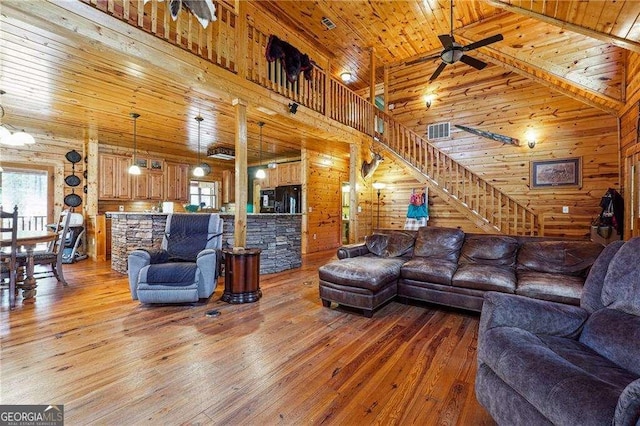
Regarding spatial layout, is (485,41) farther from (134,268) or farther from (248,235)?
(134,268)

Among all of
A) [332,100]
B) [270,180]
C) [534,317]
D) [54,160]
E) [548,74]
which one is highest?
[548,74]

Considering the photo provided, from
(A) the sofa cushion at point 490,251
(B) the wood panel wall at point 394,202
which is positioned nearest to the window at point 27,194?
(B) the wood panel wall at point 394,202

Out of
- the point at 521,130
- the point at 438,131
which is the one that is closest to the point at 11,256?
the point at 438,131

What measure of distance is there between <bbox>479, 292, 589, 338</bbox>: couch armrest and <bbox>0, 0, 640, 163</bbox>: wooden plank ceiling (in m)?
3.43

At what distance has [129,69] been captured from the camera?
3406 mm

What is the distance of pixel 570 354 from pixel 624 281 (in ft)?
1.89

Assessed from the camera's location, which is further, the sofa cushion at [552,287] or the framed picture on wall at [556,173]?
the framed picture on wall at [556,173]

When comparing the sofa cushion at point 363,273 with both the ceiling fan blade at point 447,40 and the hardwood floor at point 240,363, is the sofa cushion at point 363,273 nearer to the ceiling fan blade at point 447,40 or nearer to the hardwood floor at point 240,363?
the hardwood floor at point 240,363

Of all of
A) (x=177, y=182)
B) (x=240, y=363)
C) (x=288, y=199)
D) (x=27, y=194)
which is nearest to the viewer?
(x=240, y=363)

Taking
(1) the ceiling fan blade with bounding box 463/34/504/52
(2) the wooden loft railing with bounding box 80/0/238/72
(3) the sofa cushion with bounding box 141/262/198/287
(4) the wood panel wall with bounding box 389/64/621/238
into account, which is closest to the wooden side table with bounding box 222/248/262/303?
(3) the sofa cushion with bounding box 141/262/198/287

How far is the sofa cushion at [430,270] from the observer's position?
3.28m

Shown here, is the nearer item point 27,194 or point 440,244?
point 440,244

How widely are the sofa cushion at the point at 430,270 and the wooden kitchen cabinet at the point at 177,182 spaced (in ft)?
24.2

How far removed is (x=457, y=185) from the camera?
6473mm
